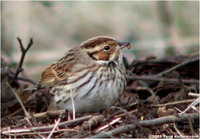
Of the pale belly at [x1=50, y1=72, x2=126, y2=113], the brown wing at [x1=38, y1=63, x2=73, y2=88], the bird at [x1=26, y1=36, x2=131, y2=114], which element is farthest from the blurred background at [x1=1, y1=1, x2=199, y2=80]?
the pale belly at [x1=50, y1=72, x2=126, y2=113]

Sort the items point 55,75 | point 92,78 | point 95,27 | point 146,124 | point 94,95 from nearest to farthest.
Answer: point 146,124
point 94,95
point 92,78
point 55,75
point 95,27

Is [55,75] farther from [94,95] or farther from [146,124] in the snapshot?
[146,124]

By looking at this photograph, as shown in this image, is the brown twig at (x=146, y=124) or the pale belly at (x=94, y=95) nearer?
the brown twig at (x=146, y=124)

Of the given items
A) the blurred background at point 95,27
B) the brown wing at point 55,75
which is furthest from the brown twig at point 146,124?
the blurred background at point 95,27

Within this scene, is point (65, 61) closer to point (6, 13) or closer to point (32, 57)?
point (32, 57)

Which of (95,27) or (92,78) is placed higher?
(95,27)

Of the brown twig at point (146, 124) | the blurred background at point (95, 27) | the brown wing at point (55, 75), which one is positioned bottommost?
the brown twig at point (146, 124)

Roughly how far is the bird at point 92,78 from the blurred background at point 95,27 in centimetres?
287

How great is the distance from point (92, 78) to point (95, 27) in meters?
5.85

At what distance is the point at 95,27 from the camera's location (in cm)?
1016

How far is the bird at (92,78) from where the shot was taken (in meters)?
4.38

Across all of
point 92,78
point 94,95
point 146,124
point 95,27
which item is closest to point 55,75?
point 92,78

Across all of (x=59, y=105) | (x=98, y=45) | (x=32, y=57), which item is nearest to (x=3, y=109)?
(x=59, y=105)

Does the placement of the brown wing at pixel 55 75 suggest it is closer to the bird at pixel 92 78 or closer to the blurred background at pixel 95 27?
the bird at pixel 92 78
